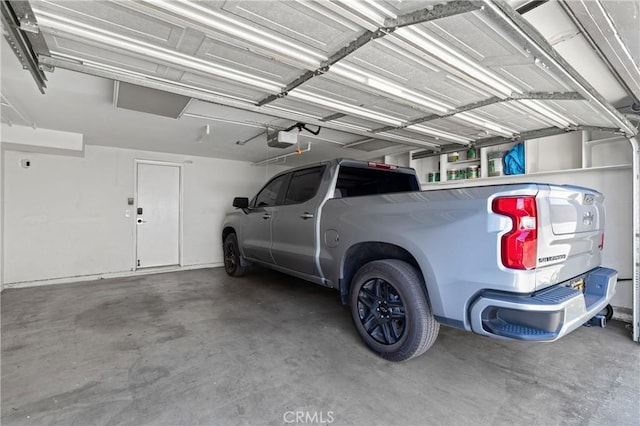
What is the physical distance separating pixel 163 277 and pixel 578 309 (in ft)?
20.0

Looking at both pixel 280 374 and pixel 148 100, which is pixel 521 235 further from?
pixel 148 100

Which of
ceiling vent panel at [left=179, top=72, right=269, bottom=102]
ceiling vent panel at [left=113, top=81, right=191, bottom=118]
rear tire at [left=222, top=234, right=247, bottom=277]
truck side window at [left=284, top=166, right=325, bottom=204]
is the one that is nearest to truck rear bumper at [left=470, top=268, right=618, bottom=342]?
truck side window at [left=284, top=166, right=325, bottom=204]

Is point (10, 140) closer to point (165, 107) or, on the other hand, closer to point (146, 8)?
point (165, 107)

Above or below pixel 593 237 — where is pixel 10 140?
above

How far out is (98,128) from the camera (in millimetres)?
4340

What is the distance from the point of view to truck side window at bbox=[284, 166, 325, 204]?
3385 mm

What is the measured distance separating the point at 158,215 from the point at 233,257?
83.9 inches

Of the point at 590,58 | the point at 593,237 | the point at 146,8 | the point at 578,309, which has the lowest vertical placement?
the point at 578,309

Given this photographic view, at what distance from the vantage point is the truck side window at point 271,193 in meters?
4.14

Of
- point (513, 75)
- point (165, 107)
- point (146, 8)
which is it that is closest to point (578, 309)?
point (513, 75)

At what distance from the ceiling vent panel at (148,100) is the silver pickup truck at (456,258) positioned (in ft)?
5.39

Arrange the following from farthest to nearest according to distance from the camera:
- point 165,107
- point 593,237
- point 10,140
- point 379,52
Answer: point 10,140
point 165,107
point 593,237
point 379,52

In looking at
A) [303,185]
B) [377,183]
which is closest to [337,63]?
[303,185]

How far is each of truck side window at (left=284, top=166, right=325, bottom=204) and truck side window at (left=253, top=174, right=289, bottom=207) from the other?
26cm
